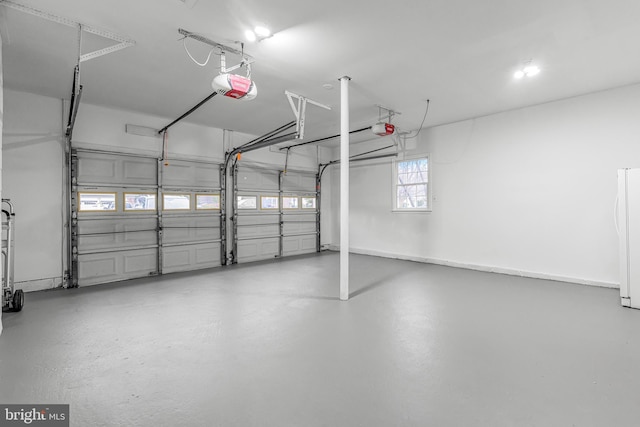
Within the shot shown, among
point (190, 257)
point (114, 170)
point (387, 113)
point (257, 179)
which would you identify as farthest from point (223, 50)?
point (190, 257)

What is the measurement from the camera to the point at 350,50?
137 inches

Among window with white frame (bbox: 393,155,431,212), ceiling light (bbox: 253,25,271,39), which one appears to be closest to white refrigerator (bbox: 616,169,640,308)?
window with white frame (bbox: 393,155,431,212)

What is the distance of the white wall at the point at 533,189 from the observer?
463 cm

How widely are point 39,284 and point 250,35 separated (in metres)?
4.97

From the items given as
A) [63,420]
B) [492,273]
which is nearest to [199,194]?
[63,420]

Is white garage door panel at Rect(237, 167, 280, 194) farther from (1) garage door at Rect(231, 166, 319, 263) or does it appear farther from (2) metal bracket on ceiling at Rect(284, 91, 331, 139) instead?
(2) metal bracket on ceiling at Rect(284, 91, 331, 139)

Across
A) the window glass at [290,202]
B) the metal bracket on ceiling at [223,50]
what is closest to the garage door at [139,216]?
the window glass at [290,202]

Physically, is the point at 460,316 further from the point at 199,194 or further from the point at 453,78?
the point at 199,194

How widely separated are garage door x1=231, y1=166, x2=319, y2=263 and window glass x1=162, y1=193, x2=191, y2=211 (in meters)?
1.04

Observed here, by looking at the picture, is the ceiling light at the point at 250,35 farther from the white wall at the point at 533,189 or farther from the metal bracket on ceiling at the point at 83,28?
the white wall at the point at 533,189

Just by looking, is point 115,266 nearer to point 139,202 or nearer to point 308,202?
point 139,202

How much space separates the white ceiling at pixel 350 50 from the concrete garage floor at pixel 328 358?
2943mm

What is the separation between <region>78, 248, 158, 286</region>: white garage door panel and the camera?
505cm

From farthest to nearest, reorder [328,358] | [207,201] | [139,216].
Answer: [207,201], [139,216], [328,358]
